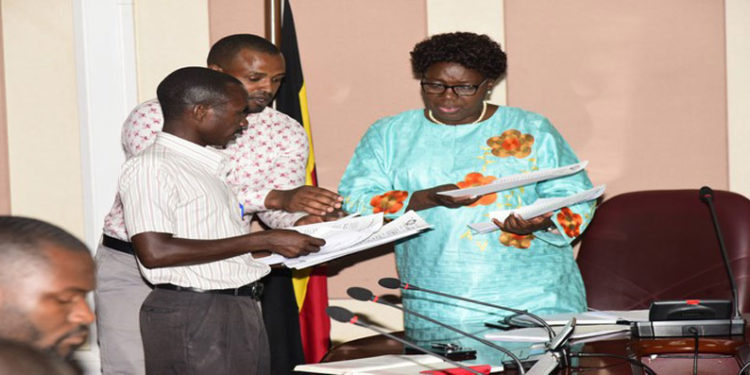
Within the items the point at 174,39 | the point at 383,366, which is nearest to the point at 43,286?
the point at 383,366

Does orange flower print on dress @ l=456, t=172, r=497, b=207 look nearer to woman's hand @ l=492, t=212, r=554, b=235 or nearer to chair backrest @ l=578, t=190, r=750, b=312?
woman's hand @ l=492, t=212, r=554, b=235

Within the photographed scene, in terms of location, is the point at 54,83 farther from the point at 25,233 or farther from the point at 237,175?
the point at 25,233

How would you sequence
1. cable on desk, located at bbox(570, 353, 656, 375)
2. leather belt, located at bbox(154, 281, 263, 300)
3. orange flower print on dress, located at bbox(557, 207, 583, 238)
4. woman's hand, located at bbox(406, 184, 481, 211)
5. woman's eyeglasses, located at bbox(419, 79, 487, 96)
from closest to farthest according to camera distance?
cable on desk, located at bbox(570, 353, 656, 375) → leather belt, located at bbox(154, 281, 263, 300) → woman's hand, located at bbox(406, 184, 481, 211) → orange flower print on dress, located at bbox(557, 207, 583, 238) → woman's eyeglasses, located at bbox(419, 79, 487, 96)

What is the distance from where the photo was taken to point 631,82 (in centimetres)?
409

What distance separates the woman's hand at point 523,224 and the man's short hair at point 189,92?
3.44ft

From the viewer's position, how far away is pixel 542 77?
13.6ft

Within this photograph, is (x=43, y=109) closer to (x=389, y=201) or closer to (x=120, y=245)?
(x=120, y=245)

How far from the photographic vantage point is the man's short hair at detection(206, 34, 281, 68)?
3168mm

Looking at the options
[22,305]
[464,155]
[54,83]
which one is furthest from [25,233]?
[54,83]

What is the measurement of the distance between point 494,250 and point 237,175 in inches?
38.5

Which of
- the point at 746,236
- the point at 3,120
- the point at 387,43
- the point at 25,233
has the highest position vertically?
the point at 387,43

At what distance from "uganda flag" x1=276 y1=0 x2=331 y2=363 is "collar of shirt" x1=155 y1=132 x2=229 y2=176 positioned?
146cm

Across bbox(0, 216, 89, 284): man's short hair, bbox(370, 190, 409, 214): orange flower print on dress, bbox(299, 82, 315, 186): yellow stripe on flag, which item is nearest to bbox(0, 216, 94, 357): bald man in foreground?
bbox(0, 216, 89, 284): man's short hair

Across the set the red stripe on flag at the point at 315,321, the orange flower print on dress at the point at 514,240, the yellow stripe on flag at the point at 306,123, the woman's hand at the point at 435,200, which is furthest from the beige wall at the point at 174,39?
the orange flower print on dress at the point at 514,240
